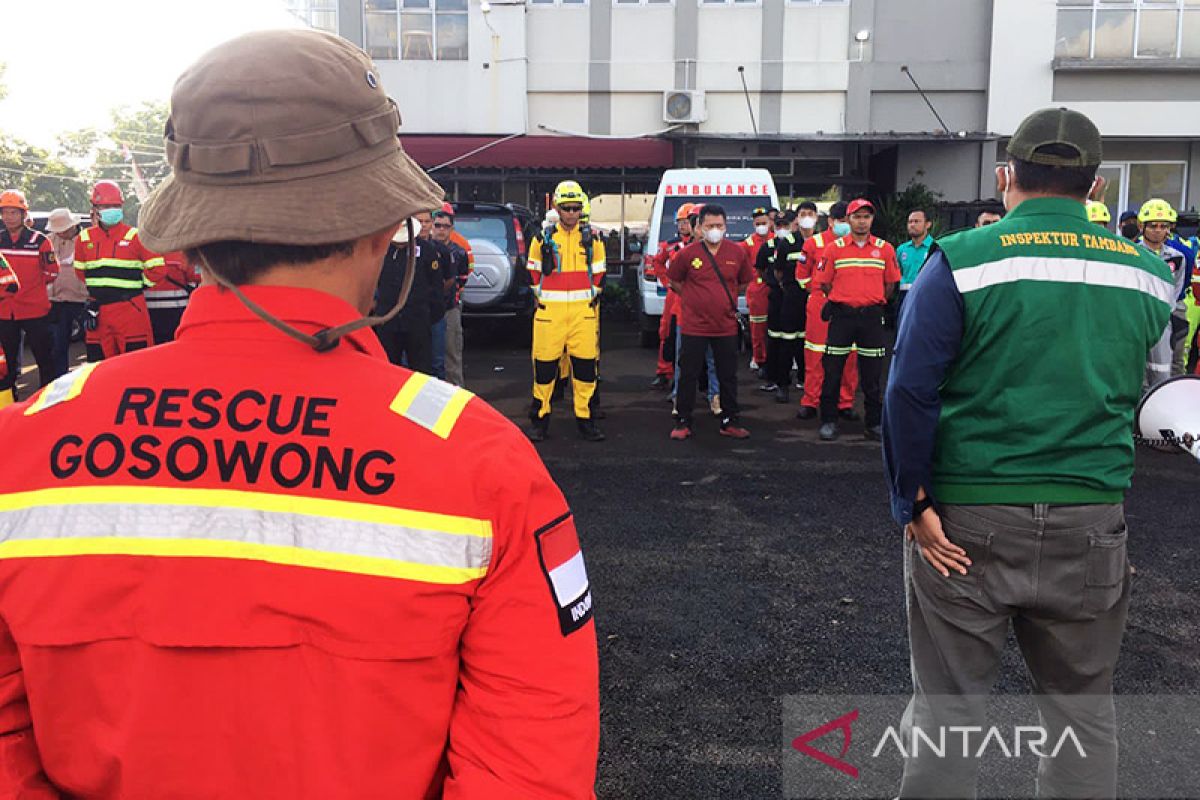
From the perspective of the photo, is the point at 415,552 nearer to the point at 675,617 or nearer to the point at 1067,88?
the point at 675,617

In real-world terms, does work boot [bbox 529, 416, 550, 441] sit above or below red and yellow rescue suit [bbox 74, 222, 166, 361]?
below

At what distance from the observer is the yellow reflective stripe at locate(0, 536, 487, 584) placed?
1042 millimetres

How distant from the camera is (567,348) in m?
8.37

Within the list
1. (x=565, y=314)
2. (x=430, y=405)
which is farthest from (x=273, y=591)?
(x=565, y=314)

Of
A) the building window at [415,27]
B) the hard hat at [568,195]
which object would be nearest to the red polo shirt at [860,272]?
the hard hat at [568,195]

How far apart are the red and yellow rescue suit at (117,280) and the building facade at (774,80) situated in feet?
39.5

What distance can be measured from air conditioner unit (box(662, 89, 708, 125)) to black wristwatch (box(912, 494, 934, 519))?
19527 mm

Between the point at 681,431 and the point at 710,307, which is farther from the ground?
the point at 710,307

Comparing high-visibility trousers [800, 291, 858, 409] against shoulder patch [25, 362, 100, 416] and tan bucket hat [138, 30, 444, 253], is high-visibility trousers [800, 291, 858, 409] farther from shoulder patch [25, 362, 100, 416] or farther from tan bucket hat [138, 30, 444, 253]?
shoulder patch [25, 362, 100, 416]

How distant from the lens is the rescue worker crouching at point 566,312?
27.1ft

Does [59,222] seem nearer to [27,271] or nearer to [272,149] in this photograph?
[27,271]

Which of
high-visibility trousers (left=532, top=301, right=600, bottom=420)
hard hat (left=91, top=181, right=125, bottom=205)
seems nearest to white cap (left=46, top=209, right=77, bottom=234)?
hard hat (left=91, top=181, right=125, bottom=205)

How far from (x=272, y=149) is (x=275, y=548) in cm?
46

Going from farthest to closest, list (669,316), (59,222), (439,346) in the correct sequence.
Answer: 1. (59,222)
2. (669,316)
3. (439,346)
